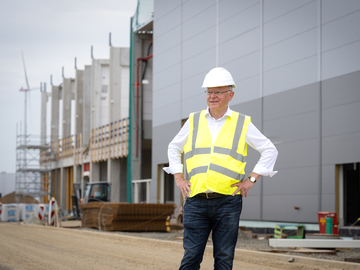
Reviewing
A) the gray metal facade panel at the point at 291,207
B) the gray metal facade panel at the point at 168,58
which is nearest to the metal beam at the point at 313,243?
the gray metal facade panel at the point at 291,207

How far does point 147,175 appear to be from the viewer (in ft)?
126

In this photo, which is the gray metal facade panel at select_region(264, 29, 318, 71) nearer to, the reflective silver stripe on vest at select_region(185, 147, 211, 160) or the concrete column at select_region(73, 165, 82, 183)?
the reflective silver stripe on vest at select_region(185, 147, 211, 160)

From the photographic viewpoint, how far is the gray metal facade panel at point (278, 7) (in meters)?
16.8

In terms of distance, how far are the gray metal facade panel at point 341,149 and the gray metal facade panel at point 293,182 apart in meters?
0.68

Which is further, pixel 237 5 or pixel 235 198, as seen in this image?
pixel 237 5

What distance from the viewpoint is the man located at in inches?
144

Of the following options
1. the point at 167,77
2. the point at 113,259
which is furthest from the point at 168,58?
the point at 113,259

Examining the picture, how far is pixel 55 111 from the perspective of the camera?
53.9 meters

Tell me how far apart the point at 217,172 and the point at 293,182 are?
13.6m

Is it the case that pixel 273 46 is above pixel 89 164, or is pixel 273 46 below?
above

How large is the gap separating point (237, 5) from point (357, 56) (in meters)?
6.89

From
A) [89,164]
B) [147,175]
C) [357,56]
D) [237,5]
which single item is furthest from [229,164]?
[89,164]

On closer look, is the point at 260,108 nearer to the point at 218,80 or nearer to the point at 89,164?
the point at 218,80

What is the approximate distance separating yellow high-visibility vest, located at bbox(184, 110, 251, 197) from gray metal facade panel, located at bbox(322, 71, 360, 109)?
451 inches
